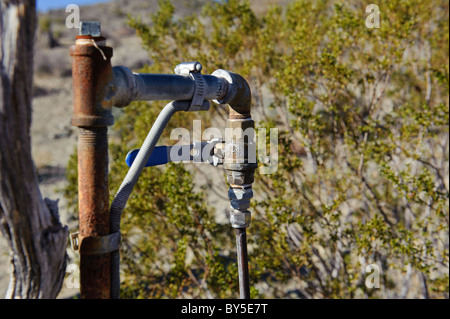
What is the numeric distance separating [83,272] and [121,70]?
82 cm

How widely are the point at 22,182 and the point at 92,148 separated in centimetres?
33

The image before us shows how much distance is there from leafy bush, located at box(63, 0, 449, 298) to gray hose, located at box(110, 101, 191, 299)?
3557 millimetres

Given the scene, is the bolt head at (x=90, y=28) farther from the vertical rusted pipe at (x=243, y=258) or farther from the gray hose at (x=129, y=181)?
the vertical rusted pipe at (x=243, y=258)

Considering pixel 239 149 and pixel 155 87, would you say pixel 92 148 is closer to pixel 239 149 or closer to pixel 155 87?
pixel 155 87

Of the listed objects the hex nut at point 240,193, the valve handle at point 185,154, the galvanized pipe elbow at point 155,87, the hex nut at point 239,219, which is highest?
the galvanized pipe elbow at point 155,87

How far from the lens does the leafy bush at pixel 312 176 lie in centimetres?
580

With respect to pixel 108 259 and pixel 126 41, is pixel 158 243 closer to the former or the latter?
pixel 108 259

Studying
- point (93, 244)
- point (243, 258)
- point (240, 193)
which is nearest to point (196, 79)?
point (240, 193)

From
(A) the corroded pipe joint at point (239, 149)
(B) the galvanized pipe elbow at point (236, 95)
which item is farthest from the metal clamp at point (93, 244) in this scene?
(B) the galvanized pipe elbow at point (236, 95)

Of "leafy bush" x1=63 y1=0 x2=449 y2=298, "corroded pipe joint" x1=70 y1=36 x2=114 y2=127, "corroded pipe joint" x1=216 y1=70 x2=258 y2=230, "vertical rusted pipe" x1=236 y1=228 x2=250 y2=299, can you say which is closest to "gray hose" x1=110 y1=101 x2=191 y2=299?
"corroded pipe joint" x1=70 y1=36 x2=114 y2=127

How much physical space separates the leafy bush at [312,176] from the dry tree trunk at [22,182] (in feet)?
12.9

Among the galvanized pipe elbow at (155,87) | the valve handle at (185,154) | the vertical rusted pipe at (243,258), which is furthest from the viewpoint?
the vertical rusted pipe at (243,258)

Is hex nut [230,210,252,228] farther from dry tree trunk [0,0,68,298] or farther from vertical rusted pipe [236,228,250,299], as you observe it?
dry tree trunk [0,0,68,298]

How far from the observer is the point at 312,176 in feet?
24.8
